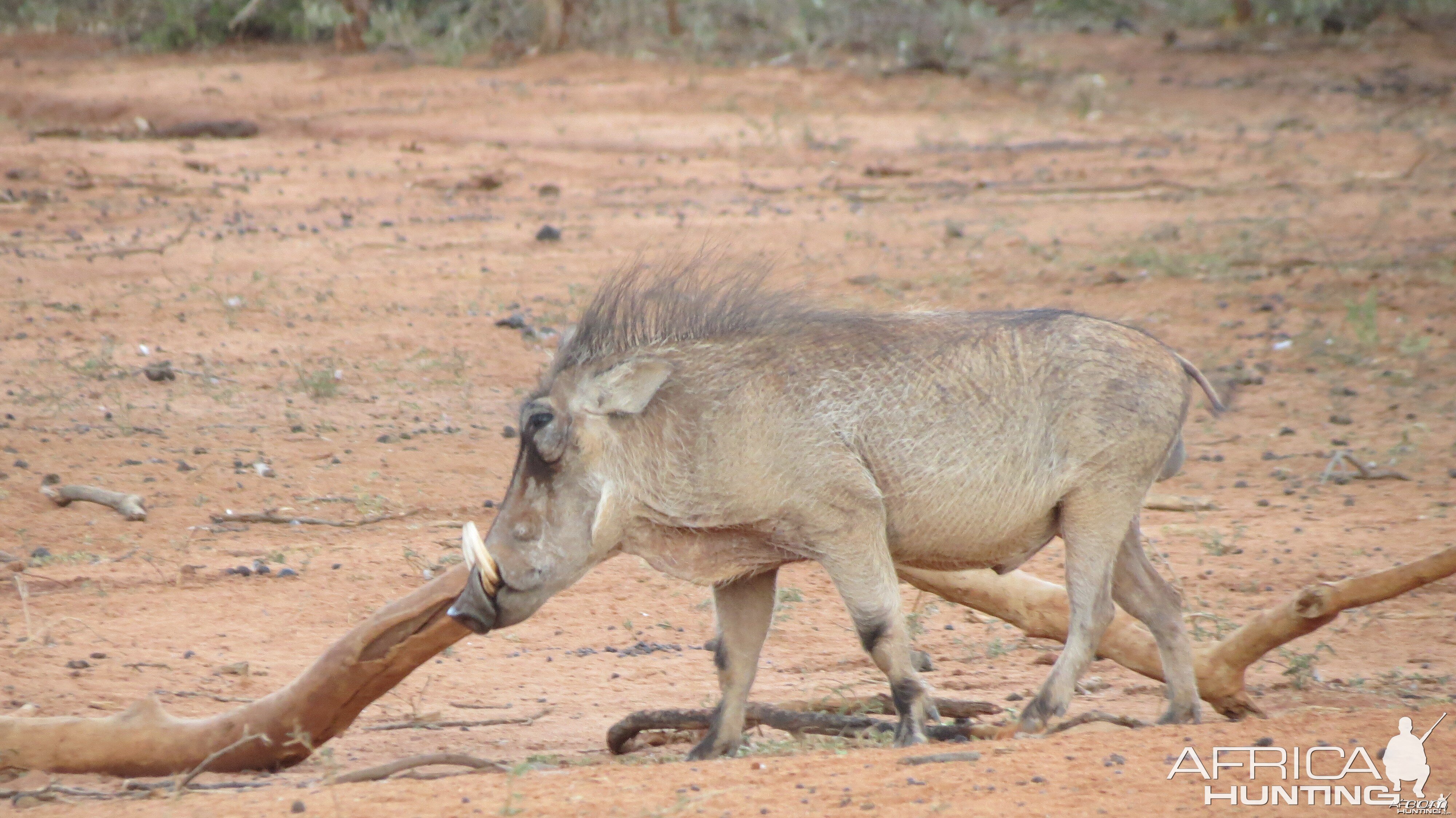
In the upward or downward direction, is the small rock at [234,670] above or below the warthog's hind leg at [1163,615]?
below

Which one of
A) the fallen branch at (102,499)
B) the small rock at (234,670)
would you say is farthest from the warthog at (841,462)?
the fallen branch at (102,499)

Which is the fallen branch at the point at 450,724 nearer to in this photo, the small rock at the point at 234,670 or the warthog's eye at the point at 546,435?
the small rock at the point at 234,670

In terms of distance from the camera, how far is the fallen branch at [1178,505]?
732 cm

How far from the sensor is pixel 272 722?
4285 mm

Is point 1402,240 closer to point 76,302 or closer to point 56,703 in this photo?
point 76,302

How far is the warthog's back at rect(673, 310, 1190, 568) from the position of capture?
14.7 ft

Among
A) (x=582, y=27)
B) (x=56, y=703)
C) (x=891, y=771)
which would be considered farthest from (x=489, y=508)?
(x=582, y=27)

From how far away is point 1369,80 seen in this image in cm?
2114

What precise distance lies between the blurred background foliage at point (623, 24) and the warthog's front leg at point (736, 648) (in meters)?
17.2

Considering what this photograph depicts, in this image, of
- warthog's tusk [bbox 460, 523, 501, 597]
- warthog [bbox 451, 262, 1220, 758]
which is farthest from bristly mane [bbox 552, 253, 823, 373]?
warthog's tusk [bbox 460, 523, 501, 597]

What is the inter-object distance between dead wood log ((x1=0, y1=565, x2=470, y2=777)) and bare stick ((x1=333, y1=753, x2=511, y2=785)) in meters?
0.26

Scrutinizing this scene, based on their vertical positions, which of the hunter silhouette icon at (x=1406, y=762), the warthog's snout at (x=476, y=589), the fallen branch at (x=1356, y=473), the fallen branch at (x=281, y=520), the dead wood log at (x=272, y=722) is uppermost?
the warthog's snout at (x=476, y=589)

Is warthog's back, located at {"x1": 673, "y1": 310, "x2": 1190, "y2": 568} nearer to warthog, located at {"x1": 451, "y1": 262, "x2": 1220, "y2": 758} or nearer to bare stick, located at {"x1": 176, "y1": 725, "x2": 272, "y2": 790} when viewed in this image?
warthog, located at {"x1": 451, "y1": 262, "x2": 1220, "y2": 758}

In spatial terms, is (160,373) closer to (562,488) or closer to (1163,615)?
(562,488)
